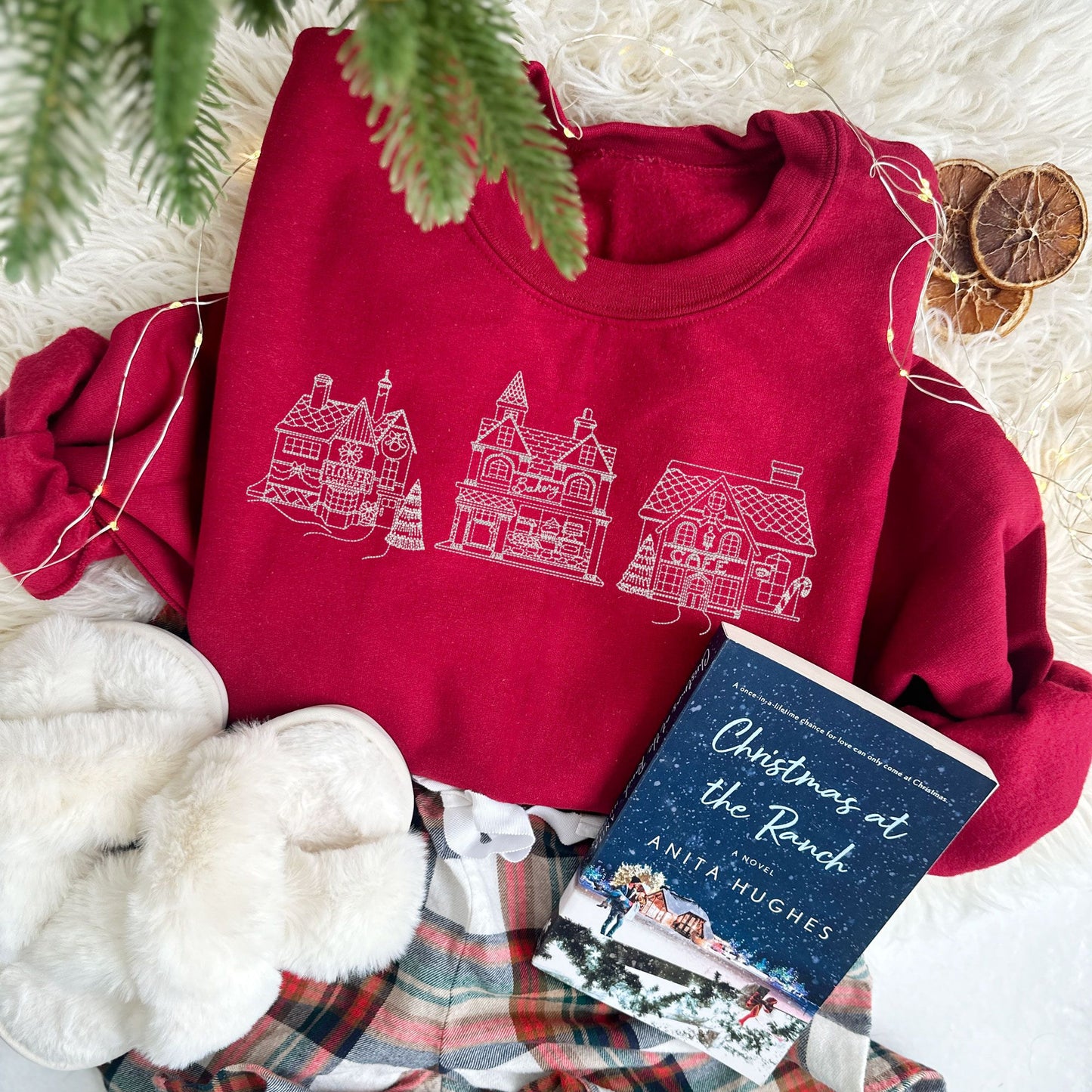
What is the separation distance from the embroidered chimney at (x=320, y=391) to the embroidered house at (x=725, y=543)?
1.00 ft

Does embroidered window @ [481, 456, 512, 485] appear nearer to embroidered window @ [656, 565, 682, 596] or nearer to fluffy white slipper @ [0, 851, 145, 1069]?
embroidered window @ [656, 565, 682, 596]

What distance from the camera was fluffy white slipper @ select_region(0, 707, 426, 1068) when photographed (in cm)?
65

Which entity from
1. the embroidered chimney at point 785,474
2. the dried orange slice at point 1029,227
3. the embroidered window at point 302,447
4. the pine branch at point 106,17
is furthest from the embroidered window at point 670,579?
the pine branch at point 106,17

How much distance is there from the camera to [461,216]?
1.07 feet

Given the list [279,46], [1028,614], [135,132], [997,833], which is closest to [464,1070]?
[997,833]

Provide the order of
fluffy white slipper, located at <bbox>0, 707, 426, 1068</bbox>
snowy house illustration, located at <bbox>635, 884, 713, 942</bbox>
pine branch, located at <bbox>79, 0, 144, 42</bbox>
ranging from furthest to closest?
1. snowy house illustration, located at <bbox>635, 884, 713, 942</bbox>
2. fluffy white slipper, located at <bbox>0, 707, 426, 1068</bbox>
3. pine branch, located at <bbox>79, 0, 144, 42</bbox>

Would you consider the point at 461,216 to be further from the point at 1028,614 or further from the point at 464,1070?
the point at 464,1070

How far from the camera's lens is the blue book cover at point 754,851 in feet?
2.24

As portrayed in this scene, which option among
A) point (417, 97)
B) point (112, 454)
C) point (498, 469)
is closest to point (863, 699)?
point (498, 469)

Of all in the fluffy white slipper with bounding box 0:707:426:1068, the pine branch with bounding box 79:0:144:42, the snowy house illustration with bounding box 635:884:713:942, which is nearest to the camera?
the pine branch with bounding box 79:0:144:42

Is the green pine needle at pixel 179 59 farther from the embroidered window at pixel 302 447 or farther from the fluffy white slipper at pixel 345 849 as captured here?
the fluffy white slipper at pixel 345 849

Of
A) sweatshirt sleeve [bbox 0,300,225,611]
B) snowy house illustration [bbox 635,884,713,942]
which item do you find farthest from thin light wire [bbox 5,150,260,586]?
snowy house illustration [bbox 635,884,713,942]

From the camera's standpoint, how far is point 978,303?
80 centimetres

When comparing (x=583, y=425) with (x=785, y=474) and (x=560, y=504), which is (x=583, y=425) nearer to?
(x=560, y=504)
